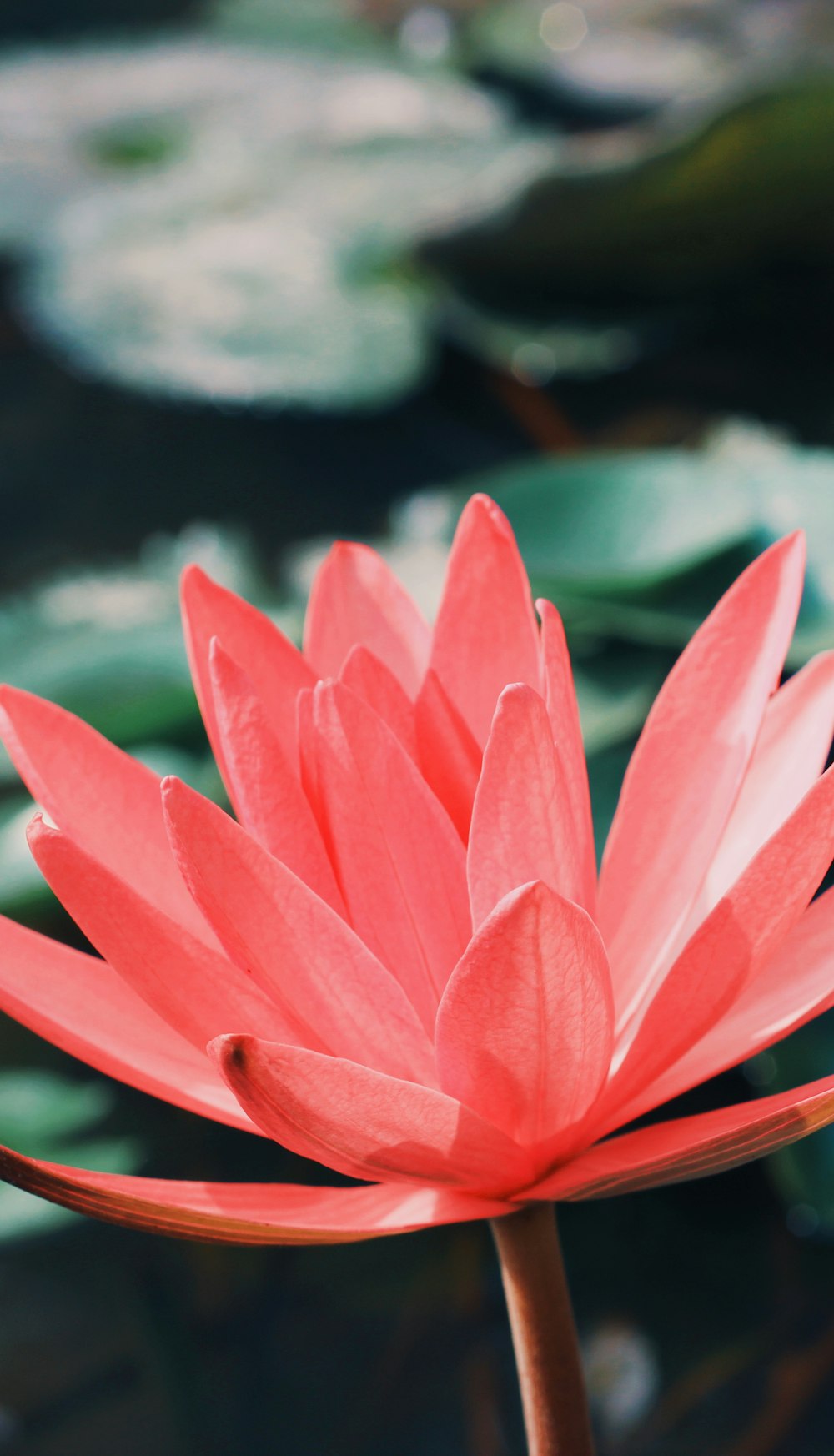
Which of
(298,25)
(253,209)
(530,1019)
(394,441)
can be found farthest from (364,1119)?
(298,25)

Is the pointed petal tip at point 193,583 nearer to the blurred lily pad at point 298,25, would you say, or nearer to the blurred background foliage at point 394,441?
the blurred background foliage at point 394,441

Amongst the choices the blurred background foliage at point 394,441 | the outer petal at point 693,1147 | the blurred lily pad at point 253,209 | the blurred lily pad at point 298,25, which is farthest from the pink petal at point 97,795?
the blurred lily pad at point 298,25

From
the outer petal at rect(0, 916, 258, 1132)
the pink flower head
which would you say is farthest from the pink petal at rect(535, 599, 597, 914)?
the outer petal at rect(0, 916, 258, 1132)

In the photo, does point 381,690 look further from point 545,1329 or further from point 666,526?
point 666,526

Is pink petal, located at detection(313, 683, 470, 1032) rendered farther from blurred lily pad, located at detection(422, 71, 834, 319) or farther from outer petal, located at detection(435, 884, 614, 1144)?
blurred lily pad, located at detection(422, 71, 834, 319)

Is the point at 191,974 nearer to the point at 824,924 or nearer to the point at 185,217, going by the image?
the point at 824,924

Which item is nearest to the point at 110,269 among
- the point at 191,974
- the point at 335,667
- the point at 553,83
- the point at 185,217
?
the point at 185,217
